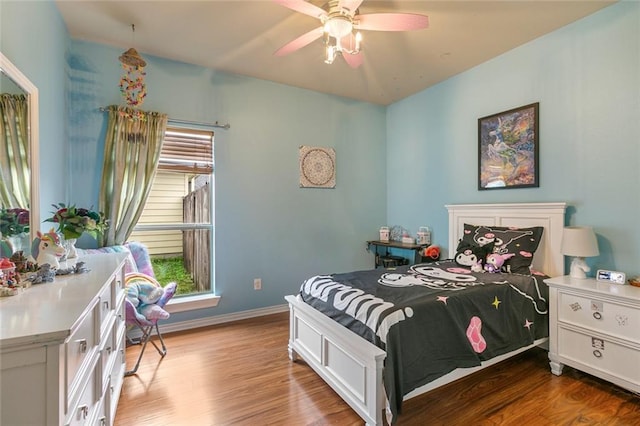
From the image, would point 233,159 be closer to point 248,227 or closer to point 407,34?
point 248,227

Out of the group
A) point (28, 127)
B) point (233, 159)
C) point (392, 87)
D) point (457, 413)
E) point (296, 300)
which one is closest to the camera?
point (28, 127)

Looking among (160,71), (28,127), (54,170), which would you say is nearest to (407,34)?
(160,71)

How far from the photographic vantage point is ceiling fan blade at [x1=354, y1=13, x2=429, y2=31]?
1.81 metres

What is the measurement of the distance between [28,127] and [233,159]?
184 centimetres

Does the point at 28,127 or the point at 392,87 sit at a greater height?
the point at 392,87

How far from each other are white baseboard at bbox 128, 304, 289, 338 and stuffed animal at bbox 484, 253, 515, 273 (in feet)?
7.46

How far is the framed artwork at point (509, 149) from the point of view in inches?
110

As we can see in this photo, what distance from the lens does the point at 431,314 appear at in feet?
Result: 5.88

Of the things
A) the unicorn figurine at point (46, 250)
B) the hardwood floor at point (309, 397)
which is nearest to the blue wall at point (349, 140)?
the unicorn figurine at point (46, 250)

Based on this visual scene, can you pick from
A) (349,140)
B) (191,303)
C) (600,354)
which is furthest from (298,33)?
(600,354)

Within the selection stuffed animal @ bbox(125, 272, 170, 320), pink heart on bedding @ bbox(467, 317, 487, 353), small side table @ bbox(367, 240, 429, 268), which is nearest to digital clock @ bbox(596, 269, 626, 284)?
pink heart on bedding @ bbox(467, 317, 487, 353)

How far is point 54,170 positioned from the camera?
2.20 meters

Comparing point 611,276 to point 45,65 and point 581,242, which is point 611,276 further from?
point 45,65

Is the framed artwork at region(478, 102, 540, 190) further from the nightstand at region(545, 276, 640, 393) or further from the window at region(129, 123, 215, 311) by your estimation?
the window at region(129, 123, 215, 311)
